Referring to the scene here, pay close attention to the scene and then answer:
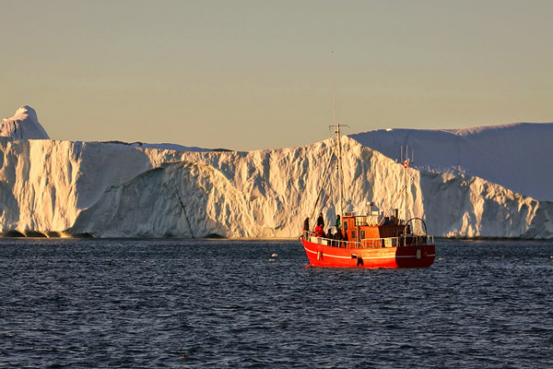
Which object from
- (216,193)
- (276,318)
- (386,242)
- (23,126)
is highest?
(23,126)

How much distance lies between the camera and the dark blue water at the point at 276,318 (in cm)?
1911

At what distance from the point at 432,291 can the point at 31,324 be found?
623 inches

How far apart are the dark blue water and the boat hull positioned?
746mm

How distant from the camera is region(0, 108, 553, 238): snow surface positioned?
7594cm

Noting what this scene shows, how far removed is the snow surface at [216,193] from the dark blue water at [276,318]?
29965 mm

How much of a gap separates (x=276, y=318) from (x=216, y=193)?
56.4 m

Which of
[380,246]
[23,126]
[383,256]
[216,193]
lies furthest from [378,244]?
[23,126]

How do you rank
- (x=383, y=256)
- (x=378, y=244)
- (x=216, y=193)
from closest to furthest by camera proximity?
(x=383, y=256), (x=378, y=244), (x=216, y=193)

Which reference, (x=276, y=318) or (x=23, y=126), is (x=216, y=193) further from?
(x=276, y=318)

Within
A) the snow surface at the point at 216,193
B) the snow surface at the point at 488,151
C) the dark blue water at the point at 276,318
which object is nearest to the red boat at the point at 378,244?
the dark blue water at the point at 276,318

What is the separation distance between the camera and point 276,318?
25547 millimetres

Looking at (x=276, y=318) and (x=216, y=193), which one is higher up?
(x=216, y=193)

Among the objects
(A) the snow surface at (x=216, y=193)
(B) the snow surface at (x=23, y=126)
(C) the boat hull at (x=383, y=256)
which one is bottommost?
(C) the boat hull at (x=383, y=256)

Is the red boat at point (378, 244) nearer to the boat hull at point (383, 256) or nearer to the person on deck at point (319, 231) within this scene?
the boat hull at point (383, 256)
